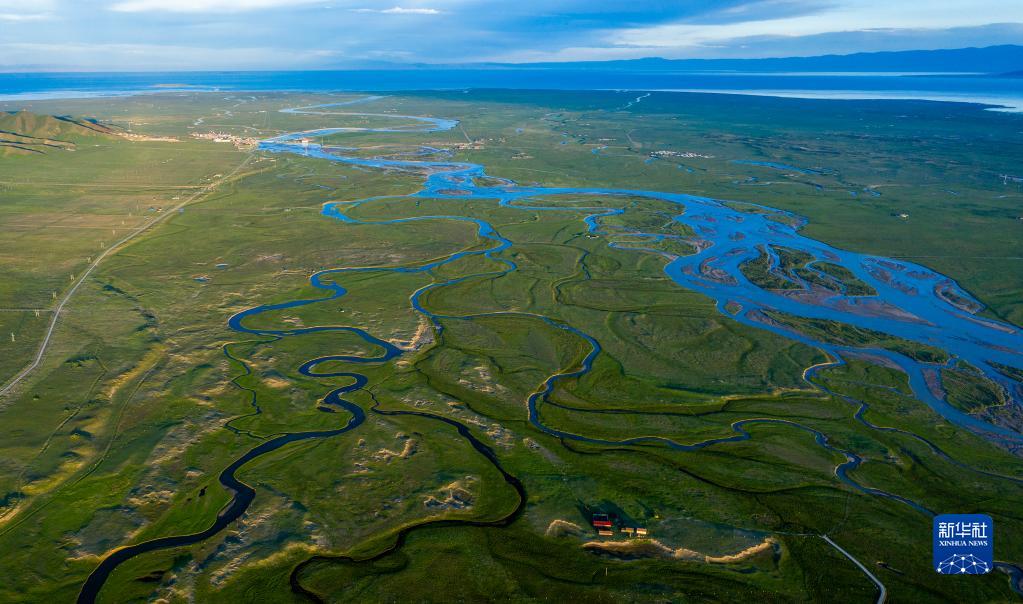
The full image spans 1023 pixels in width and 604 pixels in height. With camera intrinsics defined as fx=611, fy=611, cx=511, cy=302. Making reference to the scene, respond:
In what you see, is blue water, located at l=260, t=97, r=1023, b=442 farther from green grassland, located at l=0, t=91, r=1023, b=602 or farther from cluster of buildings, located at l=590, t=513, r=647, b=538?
cluster of buildings, located at l=590, t=513, r=647, b=538

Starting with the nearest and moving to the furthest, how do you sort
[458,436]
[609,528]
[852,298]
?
1. [609,528]
2. [458,436]
3. [852,298]

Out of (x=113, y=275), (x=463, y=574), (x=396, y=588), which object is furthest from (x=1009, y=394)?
(x=113, y=275)

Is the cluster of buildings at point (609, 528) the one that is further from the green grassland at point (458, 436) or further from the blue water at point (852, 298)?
the blue water at point (852, 298)

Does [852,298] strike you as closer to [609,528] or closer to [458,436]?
[609,528]

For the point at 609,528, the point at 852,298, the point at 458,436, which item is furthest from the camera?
the point at 852,298

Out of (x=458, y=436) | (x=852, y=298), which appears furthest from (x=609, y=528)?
(x=852, y=298)

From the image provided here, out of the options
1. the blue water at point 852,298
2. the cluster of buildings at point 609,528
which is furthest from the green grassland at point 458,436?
the blue water at point 852,298

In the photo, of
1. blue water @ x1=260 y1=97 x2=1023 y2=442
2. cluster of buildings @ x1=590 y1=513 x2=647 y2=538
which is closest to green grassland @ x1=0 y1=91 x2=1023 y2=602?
cluster of buildings @ x1=590 y1=513 x2=647 y2=538

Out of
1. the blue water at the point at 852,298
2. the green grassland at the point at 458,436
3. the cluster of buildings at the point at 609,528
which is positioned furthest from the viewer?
the blue water at the point at 852,298

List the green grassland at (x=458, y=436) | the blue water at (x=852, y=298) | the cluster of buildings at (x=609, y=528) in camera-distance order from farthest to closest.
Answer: the blue water at (x=852, y=298)
the cluster of buildings at (x=609, y=528)
the green grassland at (x=458, y=436)

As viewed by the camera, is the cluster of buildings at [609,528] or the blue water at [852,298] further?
the blue water at [852,298]

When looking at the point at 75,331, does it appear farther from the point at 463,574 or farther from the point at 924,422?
the point at 924,422
